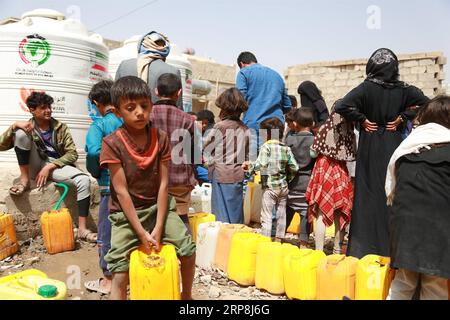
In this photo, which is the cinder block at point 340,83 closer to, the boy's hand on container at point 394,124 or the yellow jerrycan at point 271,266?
the boy's hand on container at point 394,124

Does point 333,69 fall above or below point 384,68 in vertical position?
above

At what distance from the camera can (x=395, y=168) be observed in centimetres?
253

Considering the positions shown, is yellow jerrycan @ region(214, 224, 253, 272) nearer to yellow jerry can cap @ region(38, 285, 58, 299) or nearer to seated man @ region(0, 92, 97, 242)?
seated man @ region(0, 92, 97, 242)

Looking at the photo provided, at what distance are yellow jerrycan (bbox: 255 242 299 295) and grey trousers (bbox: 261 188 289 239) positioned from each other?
94cm

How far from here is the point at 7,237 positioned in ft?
13.1

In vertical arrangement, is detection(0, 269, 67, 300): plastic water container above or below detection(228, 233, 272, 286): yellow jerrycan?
above

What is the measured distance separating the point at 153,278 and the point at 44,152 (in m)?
2.75

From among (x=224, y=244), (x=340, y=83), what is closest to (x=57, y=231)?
(x=224, y=244)

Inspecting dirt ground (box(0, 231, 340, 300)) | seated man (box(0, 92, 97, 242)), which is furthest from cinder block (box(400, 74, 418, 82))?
seated man (box(0, 92, 97, 242))

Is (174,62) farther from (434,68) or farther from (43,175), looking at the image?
(434,68)

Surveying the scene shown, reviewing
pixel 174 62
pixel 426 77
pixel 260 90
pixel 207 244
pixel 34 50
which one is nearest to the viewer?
pixel 207 244

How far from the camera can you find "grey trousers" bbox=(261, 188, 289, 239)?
426cm

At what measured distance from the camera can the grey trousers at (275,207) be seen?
14.0ft
